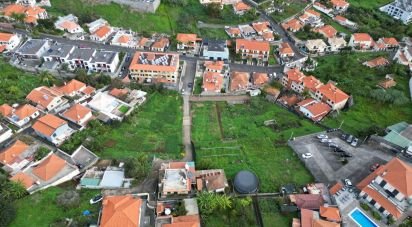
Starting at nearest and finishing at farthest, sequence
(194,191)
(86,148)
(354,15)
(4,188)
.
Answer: (4,188) < (194,191) < (86,148) < (354,15)

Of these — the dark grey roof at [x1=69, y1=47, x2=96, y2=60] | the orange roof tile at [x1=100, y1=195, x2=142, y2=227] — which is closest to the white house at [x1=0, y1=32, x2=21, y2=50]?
the dark grey roof at [x1=69, y1=47, x2=96, y2=60]

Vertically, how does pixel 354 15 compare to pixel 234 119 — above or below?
above

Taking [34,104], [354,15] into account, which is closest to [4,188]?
[34,104]

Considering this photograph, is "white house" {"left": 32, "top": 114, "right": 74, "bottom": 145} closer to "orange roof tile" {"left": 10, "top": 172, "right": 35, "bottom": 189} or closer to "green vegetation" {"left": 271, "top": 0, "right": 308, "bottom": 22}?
"orange roof tile" {"left": 10, "top": 172, "right": 35, "bottom": 189}

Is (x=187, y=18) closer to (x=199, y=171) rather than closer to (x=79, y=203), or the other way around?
(x=199, y=171)

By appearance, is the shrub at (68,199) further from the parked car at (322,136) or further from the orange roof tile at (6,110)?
the parked car at (322,136)

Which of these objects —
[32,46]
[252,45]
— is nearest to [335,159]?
[252,45]
